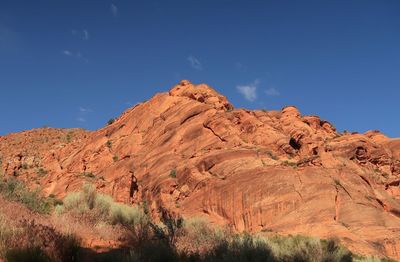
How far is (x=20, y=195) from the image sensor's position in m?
17.3

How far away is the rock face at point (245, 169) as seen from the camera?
26.5 metres

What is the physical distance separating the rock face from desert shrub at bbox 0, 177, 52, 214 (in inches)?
526

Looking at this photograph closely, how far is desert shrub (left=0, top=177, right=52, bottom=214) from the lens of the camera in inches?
655

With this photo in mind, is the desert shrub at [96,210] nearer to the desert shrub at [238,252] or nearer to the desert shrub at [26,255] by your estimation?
the desert shrub at [238,252]

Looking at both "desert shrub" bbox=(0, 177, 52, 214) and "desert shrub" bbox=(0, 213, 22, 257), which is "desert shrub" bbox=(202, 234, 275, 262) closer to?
"desert shrub" bbox=(0, 213, 22, 257)

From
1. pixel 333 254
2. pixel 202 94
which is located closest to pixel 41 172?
pixel 202 94

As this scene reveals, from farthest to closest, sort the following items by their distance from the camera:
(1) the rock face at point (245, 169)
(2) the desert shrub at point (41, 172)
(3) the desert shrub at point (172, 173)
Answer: (2) the desert shrub at point (41, 172)
(3) the desert shrub at point (172, 173)
(1) the rock face at point (245, 169)

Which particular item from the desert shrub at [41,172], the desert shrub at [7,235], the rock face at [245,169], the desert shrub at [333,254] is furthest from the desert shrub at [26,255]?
the desert shrub at [41,172]

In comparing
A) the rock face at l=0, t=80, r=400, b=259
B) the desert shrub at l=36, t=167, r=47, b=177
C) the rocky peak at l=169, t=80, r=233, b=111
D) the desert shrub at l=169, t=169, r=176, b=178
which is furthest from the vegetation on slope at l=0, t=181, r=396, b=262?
the desert shrub at l=36, t=167, r=47, b=177

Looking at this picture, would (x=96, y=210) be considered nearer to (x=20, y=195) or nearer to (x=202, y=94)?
(x=20, y=195)

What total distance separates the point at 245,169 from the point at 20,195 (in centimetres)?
1730

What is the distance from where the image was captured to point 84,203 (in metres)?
19.4

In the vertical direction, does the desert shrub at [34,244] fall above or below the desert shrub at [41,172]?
below

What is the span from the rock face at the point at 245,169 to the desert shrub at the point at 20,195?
43.9ft
